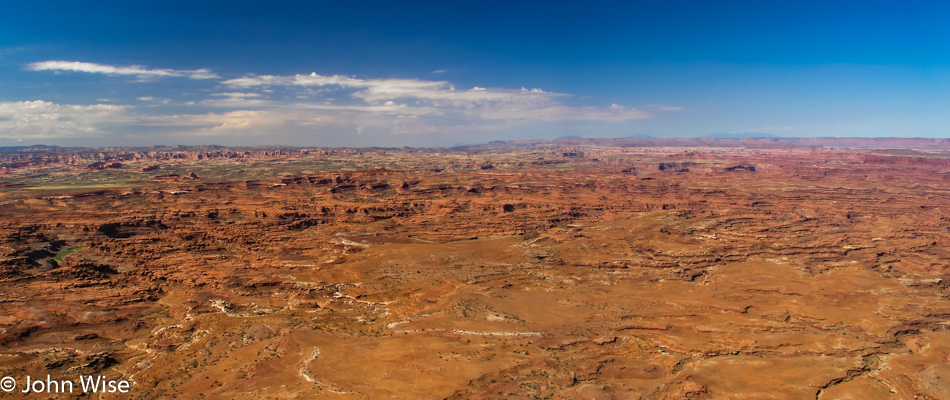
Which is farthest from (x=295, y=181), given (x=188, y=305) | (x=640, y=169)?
(x=640, y=169)

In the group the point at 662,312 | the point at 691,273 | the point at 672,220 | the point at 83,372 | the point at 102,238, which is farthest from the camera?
the point at 672,220

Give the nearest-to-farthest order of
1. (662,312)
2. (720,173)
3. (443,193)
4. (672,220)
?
(662,312)
(672,220)
(443,193)
(720,173)

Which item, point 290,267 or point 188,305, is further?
point 290,267

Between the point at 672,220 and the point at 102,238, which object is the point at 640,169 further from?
the point at 102,238

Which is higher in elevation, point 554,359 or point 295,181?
point 295,181

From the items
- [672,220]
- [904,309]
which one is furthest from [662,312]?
[672,220]

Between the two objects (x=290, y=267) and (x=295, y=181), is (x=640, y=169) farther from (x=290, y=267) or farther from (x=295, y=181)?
(x=290, y=267)
